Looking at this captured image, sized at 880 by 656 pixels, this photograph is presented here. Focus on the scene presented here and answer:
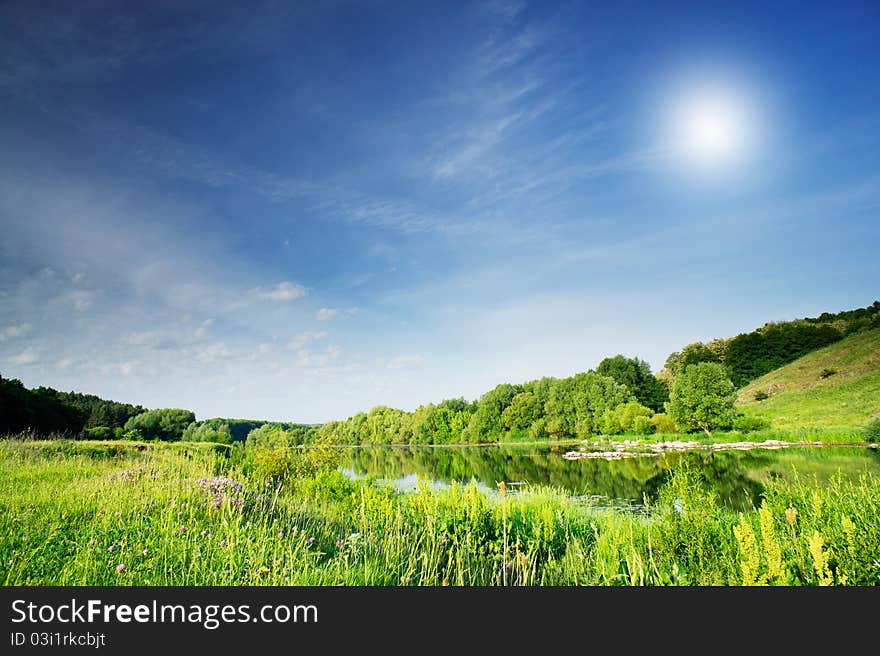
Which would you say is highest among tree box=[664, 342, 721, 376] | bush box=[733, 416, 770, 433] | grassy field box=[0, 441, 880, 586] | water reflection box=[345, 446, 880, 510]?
tree box=[664, 342, 721, 376]

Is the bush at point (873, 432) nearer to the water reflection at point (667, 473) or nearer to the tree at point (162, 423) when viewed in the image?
the water reflection at point (667, 473)

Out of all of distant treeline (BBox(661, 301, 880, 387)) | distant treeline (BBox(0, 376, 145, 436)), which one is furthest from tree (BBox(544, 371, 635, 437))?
distant treeline (BBox(0, 376, 145, 436))

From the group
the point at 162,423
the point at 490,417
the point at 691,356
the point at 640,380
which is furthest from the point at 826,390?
the point at 162,423

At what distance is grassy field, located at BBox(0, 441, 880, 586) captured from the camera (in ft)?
14.3

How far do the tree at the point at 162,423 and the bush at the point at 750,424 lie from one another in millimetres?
48013

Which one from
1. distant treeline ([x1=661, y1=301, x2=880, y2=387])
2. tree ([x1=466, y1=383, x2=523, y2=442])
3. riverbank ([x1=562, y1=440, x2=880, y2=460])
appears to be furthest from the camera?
tree ([x1=466, y1=383, x2=523, y2=442])

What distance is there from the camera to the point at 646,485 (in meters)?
18.6

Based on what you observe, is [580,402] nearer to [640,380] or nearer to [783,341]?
[640,380]

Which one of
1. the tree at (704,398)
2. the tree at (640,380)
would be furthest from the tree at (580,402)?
the tree at (704,398)

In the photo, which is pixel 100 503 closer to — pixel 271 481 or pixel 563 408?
pixel 271 481

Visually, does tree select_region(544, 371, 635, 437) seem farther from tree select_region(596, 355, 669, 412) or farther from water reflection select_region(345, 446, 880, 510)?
water reflection select_region(345, 446, 880, 510)

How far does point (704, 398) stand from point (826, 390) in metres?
13.4

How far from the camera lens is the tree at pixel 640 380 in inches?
2795

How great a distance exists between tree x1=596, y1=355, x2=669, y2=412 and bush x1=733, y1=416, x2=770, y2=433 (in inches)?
1159
